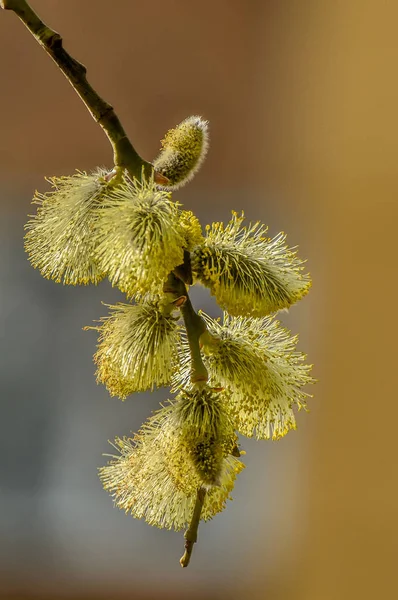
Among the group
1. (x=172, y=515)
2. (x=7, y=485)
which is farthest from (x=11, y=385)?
(x=172, y=515)

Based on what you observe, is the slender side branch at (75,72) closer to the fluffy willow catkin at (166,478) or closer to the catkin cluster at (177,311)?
the catkin cluster at (177,311)

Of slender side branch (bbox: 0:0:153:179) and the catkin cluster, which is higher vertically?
slender side branch (bbox: 0:0:153:179)

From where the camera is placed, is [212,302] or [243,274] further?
[212,302]

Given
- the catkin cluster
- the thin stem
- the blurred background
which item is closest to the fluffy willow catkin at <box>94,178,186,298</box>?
the catkin cluster

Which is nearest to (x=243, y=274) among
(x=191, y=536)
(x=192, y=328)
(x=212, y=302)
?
(x=192, y=328)

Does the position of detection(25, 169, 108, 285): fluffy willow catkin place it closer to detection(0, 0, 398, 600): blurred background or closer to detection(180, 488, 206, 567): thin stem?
detection(180, 488, 206, 567): thin stem

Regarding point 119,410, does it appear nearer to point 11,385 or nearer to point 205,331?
point 11,385

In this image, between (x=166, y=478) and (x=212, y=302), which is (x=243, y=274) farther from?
(x=212, y=302)

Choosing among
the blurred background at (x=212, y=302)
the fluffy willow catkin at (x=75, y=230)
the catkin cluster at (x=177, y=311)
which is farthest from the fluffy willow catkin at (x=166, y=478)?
the blurred background at (x=212, y=302)
